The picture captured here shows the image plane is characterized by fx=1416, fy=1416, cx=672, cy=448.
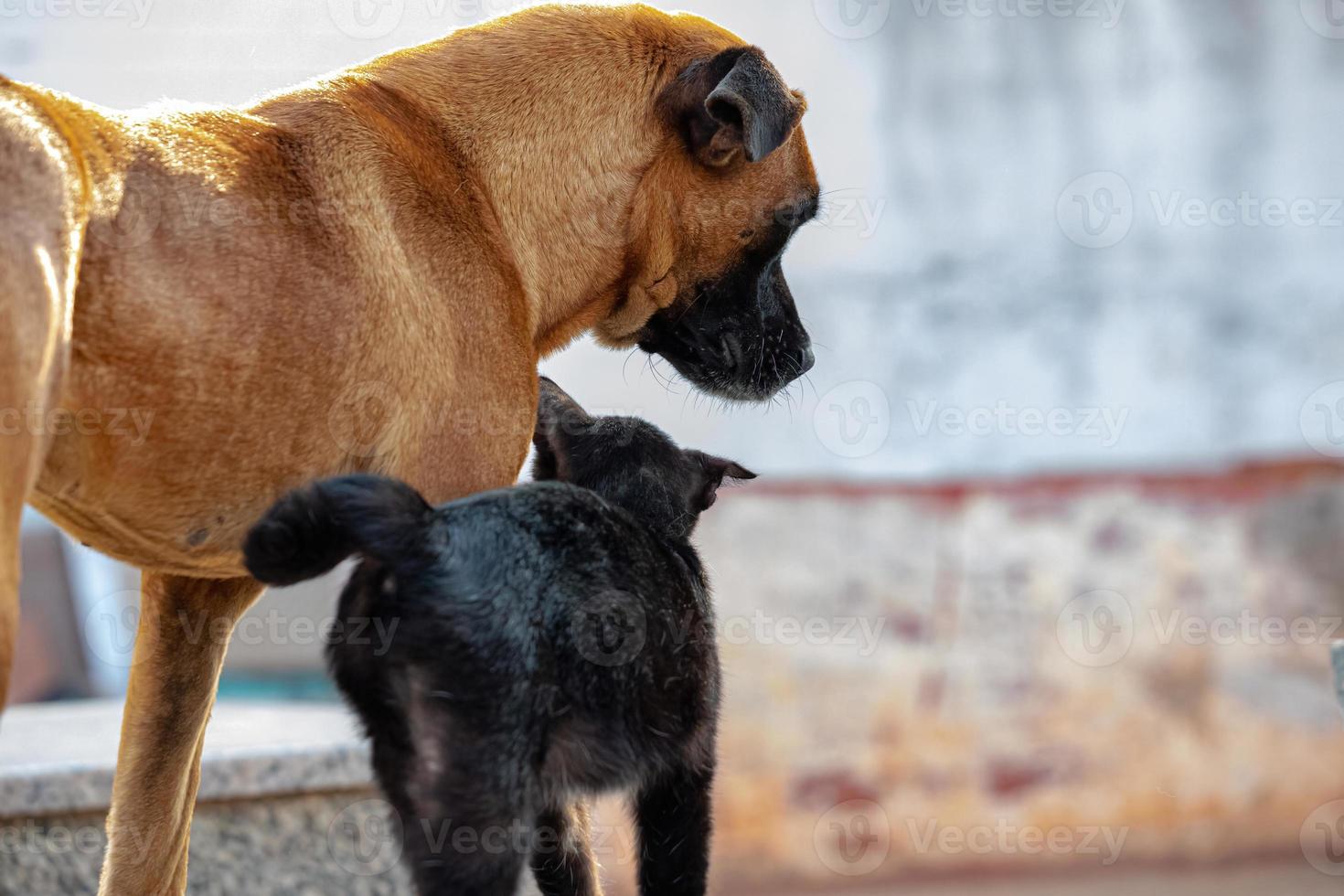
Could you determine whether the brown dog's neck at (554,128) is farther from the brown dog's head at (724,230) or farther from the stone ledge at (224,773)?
the stone ledge at (224,773)

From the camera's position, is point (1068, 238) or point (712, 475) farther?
point (1068, 238)

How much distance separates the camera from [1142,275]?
562 cm

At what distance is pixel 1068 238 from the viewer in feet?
18.3

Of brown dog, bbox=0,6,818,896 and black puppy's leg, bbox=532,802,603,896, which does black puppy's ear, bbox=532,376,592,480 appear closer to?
brown dog, bbox=0,6,818,896

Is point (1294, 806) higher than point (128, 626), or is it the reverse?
point (1294, 806)

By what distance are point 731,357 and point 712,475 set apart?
0.21 metres

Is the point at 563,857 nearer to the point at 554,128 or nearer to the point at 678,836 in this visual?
the point at 678,836

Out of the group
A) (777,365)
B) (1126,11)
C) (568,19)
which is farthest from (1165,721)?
(568,19)

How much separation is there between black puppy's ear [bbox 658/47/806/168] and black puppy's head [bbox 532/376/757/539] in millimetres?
477

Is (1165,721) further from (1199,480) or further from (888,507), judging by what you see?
(888,507)

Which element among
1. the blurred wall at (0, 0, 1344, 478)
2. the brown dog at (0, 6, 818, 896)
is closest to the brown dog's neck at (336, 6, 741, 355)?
the brown dog at (0, 6, 818, 896)

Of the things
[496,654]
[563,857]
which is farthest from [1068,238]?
[496,654]

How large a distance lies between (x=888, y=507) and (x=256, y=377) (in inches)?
152

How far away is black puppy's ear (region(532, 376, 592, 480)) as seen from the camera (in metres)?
2.43
